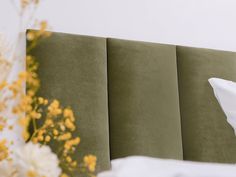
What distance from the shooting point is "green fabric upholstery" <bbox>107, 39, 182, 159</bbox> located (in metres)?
1.57

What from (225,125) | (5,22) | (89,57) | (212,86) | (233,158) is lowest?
(233,158)

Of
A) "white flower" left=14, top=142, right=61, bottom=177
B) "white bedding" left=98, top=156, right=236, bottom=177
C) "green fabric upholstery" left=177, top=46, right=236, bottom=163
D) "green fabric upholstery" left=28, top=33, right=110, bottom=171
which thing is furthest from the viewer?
"green fabric upholstery" left=177, top=46, right=236, bottom=163

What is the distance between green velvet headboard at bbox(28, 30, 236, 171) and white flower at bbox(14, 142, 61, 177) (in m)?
0.84

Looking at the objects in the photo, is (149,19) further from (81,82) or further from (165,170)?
(165,170)

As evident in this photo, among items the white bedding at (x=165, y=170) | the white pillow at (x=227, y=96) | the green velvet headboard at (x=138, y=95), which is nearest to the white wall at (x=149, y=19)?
the green velvet headboard at (x=138, y=95)

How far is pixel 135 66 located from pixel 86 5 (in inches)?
14.3

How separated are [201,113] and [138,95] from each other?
305mm

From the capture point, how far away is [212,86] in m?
1.69

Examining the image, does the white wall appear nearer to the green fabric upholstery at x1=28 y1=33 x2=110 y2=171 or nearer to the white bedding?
the green fabric upholstery at x1=28 y1=33 x2=110 y2=171

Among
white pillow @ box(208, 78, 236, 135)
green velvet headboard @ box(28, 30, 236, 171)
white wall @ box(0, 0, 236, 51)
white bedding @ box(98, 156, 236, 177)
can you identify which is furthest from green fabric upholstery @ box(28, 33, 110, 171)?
white bedding @ box(98, 156, 236, 177)

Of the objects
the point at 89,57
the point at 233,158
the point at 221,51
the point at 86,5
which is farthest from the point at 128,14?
the point at 233,158

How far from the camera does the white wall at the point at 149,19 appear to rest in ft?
5.52

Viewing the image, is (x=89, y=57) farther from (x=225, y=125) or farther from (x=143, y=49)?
(x=225, y=125)

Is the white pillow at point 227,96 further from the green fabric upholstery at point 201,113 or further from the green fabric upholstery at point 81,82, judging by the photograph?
the green fabric upholstery at point 81,82
